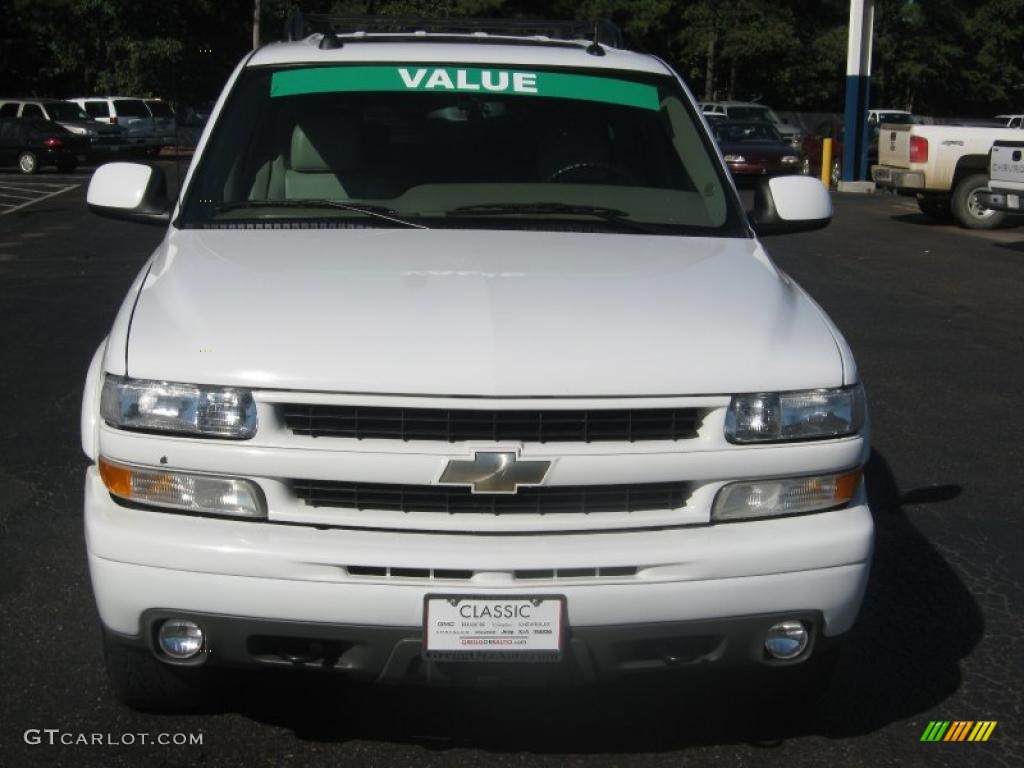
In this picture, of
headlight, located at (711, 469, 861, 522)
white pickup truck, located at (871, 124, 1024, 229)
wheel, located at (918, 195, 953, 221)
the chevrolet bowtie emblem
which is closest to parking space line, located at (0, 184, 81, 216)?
white pickup truck, located at (871, 124, 1024, 229)

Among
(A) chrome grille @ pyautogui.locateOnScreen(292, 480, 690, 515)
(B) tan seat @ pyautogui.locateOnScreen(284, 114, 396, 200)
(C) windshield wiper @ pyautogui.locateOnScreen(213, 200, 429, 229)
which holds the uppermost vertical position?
(B) tan seat @ pyautogui.locateOnScreen(284, 114, 396, 200)

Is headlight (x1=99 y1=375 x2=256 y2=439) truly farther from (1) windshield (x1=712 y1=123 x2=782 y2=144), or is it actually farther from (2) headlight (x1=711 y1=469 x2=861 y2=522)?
(1) windshield (x1=712 y1=123 x2=782 y2=144)

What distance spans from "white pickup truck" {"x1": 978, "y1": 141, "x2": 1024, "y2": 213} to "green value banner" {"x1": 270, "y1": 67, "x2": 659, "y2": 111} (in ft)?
40.7

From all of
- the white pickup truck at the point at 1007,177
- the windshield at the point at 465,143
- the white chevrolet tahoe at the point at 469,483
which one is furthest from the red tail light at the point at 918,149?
the white chevrolet tahoe at the point at 469,483

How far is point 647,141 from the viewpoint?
505 centimetres

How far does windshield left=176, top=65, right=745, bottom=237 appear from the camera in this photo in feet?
15.2

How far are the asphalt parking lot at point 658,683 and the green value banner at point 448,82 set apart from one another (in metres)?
1.89

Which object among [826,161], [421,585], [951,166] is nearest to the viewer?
[421,585]

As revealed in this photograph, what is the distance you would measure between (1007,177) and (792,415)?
14.3 metres

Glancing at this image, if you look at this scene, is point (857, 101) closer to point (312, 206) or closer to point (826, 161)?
point (826, 161)

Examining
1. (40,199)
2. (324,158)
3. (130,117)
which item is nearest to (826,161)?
(40,199)

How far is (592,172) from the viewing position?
4910mm

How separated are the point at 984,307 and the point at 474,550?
10025 millimetres

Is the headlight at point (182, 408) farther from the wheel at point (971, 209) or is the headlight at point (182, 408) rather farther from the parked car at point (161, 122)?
the parked car at point (161, 122)
